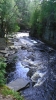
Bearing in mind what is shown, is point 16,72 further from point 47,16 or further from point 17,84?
point 47,16

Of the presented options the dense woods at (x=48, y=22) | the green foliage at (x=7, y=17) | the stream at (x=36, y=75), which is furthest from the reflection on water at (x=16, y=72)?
the dense woods at (x=48, y=22)

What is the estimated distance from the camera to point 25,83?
15.8 m

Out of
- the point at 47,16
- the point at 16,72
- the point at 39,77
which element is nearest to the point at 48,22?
the point at 47,16

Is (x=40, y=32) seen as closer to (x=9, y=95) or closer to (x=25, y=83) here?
Answer: (x=25, y=83)

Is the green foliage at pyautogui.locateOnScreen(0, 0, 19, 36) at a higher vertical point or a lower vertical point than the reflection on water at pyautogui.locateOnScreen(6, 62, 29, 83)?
higher

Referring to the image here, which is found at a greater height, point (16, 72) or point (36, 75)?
point (36, 75)

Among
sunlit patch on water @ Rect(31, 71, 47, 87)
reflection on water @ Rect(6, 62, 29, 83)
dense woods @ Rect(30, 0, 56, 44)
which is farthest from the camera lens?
dense woods @ Rect(30, 0, 56, 44)

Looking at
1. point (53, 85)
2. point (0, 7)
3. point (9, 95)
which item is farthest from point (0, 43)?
point (9, 95)

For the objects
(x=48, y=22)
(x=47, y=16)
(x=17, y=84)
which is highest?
(x=47, y=16)

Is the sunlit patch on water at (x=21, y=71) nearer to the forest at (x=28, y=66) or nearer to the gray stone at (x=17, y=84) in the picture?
the forest at (x=28, y=66)

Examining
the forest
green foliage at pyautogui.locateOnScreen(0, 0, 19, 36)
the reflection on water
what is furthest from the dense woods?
the reflection on water

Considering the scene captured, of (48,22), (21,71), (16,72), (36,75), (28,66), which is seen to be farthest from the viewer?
(48,22)

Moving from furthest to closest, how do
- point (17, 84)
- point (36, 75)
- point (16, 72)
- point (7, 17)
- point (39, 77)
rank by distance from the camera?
1. point (7, 17)
2. point (16, 72)
3. point (36, 75)
4. point (39, 77)
5. point (17, 84)

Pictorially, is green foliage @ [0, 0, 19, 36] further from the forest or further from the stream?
the stream
